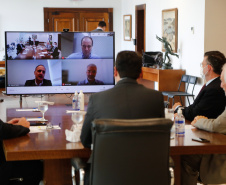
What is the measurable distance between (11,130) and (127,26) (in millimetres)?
9860

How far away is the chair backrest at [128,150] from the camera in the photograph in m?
2.32

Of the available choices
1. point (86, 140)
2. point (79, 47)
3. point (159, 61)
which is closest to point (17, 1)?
point (159, 61)

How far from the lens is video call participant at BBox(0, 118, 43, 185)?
10.1 ft

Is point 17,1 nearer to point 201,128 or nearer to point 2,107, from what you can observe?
point 2,107

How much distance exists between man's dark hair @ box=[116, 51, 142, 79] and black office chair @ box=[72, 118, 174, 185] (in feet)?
1.49

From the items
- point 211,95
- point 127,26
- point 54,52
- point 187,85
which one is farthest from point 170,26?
point 211,95

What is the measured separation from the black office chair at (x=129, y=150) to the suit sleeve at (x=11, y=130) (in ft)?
2.93

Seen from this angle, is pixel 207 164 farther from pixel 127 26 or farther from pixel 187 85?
pixel 127 26

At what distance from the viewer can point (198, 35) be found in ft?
26.0

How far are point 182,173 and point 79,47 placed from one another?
6.73 ft

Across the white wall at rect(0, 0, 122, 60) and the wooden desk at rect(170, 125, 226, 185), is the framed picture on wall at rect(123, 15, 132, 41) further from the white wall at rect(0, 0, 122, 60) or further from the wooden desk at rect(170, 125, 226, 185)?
the wooden desk at rect(170, 125, 226, 185)

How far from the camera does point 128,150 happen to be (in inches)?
92.7

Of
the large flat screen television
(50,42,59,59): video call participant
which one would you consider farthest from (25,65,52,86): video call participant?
(50,42,59,59): video call participant

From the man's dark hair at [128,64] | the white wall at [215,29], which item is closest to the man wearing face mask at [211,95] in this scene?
the man's dark hair at [128,64]
